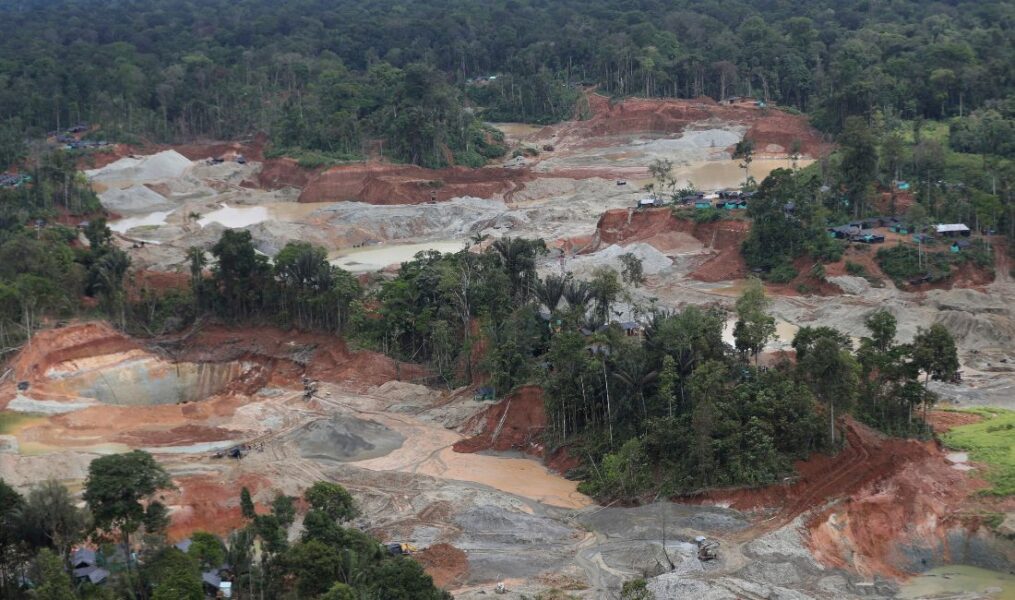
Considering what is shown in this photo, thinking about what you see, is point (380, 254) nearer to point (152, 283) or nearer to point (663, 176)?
point (152, 283)

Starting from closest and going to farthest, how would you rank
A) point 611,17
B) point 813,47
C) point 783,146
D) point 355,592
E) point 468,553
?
point 355,592
point 468,553
point 783,146
point 813,47
point 611,17

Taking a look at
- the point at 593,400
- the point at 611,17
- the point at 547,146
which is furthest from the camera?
the point at 611,17

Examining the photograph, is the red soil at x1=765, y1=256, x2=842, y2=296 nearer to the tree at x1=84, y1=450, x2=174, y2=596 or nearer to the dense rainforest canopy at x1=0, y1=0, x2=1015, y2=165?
the dense rainforest canopy at x1=0, y1=0, x2=1015, y2=165

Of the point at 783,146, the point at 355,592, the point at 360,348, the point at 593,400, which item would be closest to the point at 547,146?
the point at 783,146

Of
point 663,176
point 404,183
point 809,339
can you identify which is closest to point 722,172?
point 663,176

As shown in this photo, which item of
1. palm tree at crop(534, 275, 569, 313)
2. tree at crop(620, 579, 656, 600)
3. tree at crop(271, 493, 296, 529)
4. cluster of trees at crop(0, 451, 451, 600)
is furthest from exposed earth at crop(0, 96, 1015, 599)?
palm tree at crop(534, 275, 569, 313)

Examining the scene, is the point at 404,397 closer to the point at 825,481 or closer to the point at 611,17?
the point at 825,481

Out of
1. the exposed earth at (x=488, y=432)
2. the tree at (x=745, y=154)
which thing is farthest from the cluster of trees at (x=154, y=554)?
the tree at (x=745, y=154)
